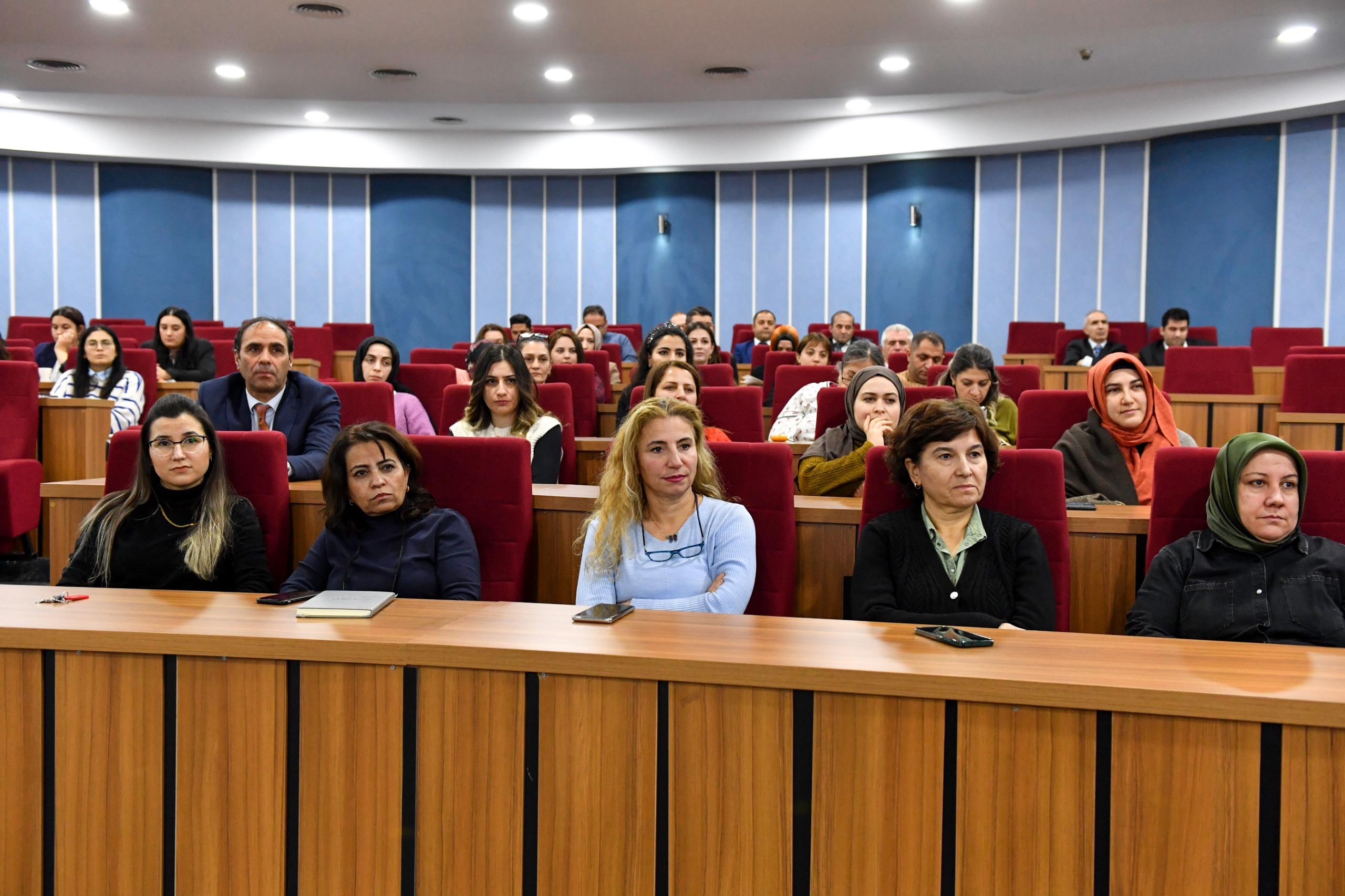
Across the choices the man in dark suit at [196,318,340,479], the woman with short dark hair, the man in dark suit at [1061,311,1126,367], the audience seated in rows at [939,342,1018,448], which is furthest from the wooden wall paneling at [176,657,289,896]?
the man in dark suit at [1061,311,1126,367]

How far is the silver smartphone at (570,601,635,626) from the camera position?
1.75m

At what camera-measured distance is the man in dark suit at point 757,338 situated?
27.5 ft

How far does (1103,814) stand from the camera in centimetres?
138

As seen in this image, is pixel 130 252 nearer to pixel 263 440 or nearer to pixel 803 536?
pixel 263 440

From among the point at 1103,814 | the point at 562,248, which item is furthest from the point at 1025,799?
the point at 562,248

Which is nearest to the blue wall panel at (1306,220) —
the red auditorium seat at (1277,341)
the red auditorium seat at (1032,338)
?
the red auditorium seat at (1277,341)

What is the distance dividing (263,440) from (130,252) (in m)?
9.60

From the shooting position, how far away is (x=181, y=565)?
240 centimetres

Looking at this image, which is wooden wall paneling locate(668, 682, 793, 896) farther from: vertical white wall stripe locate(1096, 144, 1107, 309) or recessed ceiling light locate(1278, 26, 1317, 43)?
vertical white wall stripe locate(1096, 144, 1107, 309)

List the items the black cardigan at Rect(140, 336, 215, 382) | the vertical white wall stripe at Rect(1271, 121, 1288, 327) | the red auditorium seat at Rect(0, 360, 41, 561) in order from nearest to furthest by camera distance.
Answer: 1. the red auditorium seat at Rect(0, 360, 41, 561)
2. the black cardigan at Rect(140, 336, 215, 382)
3. the vertical white wall stripe at Rect(1271, 121, 1288, 327)

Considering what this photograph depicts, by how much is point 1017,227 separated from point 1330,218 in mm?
2553

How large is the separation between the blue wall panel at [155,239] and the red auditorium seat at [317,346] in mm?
3475

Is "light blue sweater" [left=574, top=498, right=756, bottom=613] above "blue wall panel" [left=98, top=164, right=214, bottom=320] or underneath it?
underneath

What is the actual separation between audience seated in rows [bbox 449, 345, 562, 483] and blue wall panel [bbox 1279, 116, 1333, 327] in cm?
729
